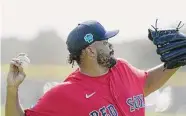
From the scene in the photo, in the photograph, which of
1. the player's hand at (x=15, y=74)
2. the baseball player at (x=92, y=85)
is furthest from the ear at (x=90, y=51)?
the player's hand at (x=15, y=74)

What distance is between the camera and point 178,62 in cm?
405

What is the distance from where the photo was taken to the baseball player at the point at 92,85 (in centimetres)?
378

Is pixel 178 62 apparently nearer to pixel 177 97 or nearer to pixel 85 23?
pixel 85 23

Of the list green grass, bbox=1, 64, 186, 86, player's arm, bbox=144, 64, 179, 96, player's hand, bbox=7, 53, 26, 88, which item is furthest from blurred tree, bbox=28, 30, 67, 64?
player's hand, bbox=7, 53, 26, 88

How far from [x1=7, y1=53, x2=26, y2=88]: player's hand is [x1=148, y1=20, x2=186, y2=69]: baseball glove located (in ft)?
3.03

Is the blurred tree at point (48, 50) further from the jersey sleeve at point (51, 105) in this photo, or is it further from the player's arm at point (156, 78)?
the jersey sleeve at point (51, 105)

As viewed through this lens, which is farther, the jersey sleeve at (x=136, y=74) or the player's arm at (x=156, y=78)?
the player's arm at (x=156, y=78)

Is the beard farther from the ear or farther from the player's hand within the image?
the player's hand

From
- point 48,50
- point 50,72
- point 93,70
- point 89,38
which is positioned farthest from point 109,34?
point 48,50

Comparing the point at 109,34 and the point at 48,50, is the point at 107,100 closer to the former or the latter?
the point at 109,34

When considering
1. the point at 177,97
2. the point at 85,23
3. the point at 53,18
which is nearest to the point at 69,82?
the point at 85,23

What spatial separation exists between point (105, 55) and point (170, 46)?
47 centimetres

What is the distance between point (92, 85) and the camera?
12.8 feet

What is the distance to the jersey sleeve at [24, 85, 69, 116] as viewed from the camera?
3777 mm
